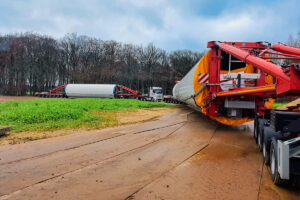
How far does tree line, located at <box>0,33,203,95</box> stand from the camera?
168 ft

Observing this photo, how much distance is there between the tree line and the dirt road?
49.6 metres

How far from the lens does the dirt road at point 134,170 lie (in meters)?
3.53

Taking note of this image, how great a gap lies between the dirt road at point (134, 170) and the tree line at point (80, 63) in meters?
49.6

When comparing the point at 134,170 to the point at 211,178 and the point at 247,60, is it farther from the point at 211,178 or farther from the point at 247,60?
the point at 247,60

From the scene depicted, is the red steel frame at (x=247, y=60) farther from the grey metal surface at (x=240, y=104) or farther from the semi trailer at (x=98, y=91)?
the semi trailer at (x=98, y=91)

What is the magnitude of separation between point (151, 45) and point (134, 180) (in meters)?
61.6

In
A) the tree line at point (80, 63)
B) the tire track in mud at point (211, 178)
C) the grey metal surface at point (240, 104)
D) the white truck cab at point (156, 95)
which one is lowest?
the tire track in mud at point (211, 178)

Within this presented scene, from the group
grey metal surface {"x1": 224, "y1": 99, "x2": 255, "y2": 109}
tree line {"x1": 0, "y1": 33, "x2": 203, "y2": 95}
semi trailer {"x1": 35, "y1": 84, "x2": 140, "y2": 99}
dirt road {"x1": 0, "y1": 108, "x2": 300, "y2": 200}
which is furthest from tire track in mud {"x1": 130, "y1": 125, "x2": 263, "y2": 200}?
tree line {"x1": 0, "y1": 33, "x2": 203, "y2": 95}

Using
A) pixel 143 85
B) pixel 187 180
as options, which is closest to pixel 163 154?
pixel 187 180

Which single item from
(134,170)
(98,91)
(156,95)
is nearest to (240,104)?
(134,170)

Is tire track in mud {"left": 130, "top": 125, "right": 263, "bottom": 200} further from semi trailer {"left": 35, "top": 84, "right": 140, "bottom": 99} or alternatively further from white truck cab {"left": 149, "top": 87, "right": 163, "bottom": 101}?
semi trailer {"left": 35, "top": 84, "right": 140, "bottom": 99}

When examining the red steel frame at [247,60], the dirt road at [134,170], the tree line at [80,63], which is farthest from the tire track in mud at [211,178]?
the tree line at [80,63]

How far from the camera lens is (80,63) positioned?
Result: 58688 millimetres

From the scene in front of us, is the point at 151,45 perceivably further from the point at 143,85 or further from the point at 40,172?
the point at 40,172
